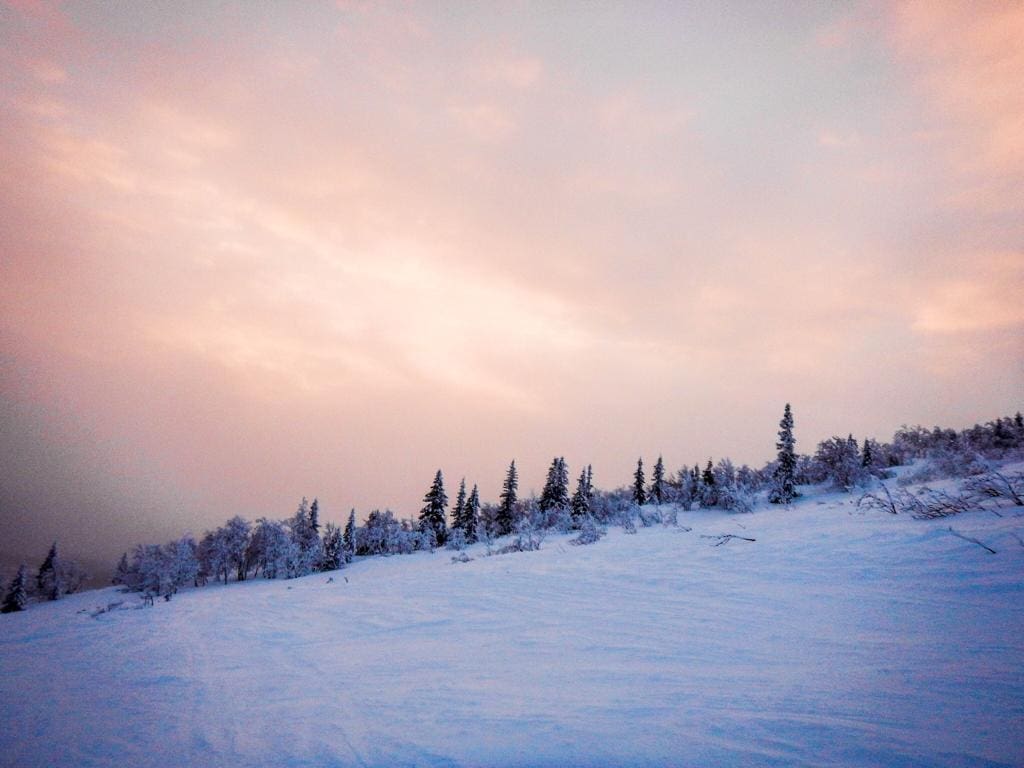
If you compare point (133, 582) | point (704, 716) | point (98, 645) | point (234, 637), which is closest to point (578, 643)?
point (704, 716)

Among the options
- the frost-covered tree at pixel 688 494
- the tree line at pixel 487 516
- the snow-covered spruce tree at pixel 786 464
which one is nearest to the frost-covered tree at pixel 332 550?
the tree line at pixel 487 516

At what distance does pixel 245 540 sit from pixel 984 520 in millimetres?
53286

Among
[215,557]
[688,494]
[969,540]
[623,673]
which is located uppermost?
[969,540]

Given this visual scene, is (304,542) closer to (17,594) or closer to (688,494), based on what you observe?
(17,594)

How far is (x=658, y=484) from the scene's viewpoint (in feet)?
174

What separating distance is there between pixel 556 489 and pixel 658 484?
14.2 meters

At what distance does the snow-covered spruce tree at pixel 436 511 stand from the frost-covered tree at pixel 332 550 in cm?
883

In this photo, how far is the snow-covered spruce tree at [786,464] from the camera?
30.4 metres

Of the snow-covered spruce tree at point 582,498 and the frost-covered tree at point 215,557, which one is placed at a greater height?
the snow-covered spruce tree at point 582,498

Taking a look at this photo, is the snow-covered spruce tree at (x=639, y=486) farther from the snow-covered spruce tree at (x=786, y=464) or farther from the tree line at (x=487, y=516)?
the snow-covered spruce tree at (x=786, y=464)

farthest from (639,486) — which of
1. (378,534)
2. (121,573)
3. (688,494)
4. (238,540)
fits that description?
(121,573)

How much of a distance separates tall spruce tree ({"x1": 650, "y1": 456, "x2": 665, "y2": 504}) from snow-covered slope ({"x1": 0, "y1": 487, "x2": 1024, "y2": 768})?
46.0 meters

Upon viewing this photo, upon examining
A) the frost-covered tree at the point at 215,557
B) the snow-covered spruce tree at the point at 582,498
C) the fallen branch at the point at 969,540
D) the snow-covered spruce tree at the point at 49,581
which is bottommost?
the snow-covered spruce tree at the point at 49,581

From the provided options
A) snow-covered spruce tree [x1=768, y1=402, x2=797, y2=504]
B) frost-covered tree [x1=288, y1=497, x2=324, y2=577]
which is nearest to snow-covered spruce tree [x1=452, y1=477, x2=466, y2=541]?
frost-covered tree [x1=288, y1=497, x2=324, y2=577]
